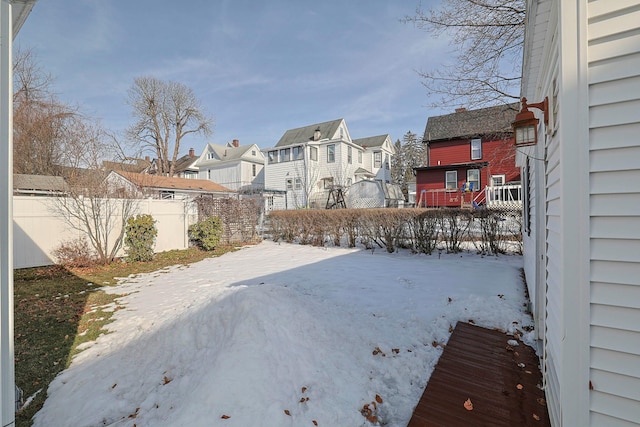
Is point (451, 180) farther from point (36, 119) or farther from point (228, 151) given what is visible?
point (36, 119)

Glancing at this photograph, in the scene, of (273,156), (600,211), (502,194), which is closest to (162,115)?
(273,156)

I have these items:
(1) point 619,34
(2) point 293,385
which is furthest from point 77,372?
(1) point 619,34

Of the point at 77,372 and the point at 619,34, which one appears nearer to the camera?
the point at 619,34

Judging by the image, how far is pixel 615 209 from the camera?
1.60 meters

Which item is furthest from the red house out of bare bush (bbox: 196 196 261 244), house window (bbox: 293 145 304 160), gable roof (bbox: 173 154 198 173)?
gable roof (bbox: 173 154 198 173)

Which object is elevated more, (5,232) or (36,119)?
(36,119)

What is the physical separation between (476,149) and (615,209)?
862 inches

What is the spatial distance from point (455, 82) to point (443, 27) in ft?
5.58

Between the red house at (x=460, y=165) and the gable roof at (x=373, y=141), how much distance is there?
6758mm

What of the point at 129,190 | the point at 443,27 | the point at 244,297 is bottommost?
the point at 244,297

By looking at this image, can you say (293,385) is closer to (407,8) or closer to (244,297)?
(244,297)

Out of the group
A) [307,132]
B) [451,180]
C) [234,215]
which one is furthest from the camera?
[307,132]

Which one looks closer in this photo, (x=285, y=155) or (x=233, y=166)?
(x=285, y=155)

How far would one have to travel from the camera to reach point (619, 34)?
1604 millimetres
